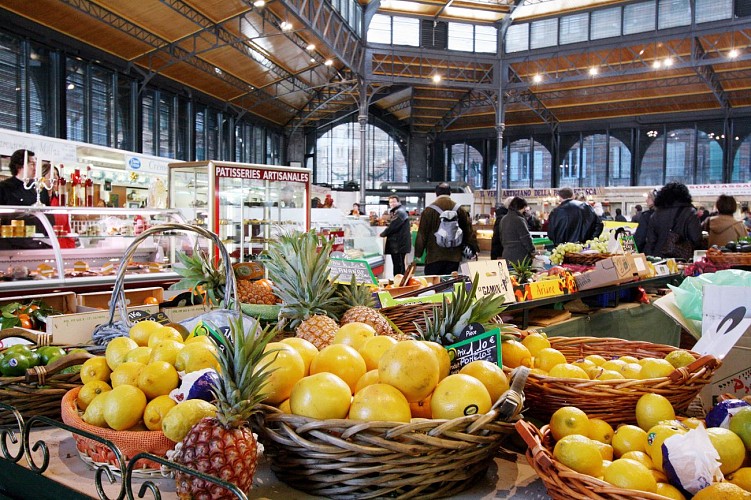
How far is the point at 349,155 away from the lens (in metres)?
27.4

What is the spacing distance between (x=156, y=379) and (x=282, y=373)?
0.99 feet

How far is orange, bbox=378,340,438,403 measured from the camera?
Result: 1280 mm

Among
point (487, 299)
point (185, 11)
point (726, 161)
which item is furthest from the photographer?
point (726, 161)

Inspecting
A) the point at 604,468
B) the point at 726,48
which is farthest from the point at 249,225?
the point at 726,48

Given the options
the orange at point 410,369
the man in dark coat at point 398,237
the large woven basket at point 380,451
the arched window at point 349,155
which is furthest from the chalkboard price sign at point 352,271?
the arched window at point 349,155

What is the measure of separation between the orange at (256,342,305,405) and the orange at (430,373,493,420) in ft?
1.01

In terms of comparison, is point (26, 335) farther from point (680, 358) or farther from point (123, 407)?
point (680, 358)

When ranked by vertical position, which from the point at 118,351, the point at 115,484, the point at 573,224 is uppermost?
the point at 573,224

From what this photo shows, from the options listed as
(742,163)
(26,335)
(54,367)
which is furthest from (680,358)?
(742,163)

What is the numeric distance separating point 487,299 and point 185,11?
1222 cm

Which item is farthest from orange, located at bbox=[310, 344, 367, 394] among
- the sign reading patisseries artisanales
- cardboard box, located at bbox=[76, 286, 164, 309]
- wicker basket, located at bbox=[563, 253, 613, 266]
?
the sign reading patisseries artisanales

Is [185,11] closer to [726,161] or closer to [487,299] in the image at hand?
[487,299]

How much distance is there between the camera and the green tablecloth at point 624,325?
406 centimetres

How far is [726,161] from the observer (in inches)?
879
